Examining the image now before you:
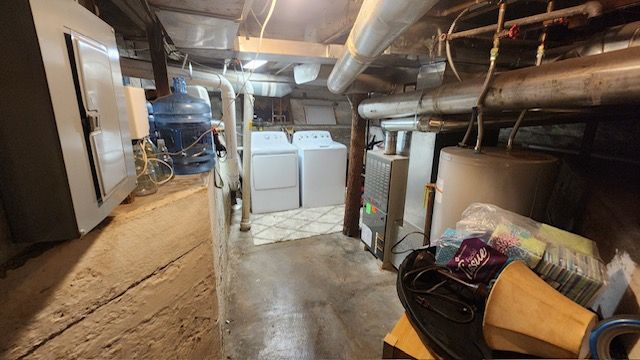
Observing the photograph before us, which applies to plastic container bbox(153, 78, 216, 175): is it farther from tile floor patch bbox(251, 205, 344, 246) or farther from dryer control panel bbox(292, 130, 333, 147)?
dryer control panel bbox(292, 130, 333, 147)

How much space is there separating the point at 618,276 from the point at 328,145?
3572mm

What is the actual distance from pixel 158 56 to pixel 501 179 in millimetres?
2062

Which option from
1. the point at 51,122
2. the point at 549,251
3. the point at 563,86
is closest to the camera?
the point at 51,122

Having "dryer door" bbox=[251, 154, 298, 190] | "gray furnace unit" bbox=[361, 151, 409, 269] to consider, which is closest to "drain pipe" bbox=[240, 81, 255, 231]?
"dryer door" bbox=[251, 154, 298, 190]

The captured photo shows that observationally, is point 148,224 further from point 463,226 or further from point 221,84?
point 221,84

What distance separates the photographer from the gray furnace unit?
7.85 feet

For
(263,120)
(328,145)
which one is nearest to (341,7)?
(328,145)

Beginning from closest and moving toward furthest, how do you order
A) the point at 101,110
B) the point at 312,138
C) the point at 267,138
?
the point at 101,110 → the point at 267,138 → the point at 312,138

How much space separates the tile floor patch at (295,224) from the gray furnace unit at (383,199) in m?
0.77

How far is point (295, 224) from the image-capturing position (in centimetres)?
352

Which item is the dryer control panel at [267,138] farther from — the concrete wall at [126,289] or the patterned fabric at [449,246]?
the patterned fabric at [449,246]

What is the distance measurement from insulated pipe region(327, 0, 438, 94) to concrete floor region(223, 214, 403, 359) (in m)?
1.81

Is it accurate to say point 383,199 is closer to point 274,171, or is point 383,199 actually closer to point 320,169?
point 320,169

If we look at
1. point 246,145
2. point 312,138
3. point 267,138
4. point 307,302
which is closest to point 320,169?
point 312,138
